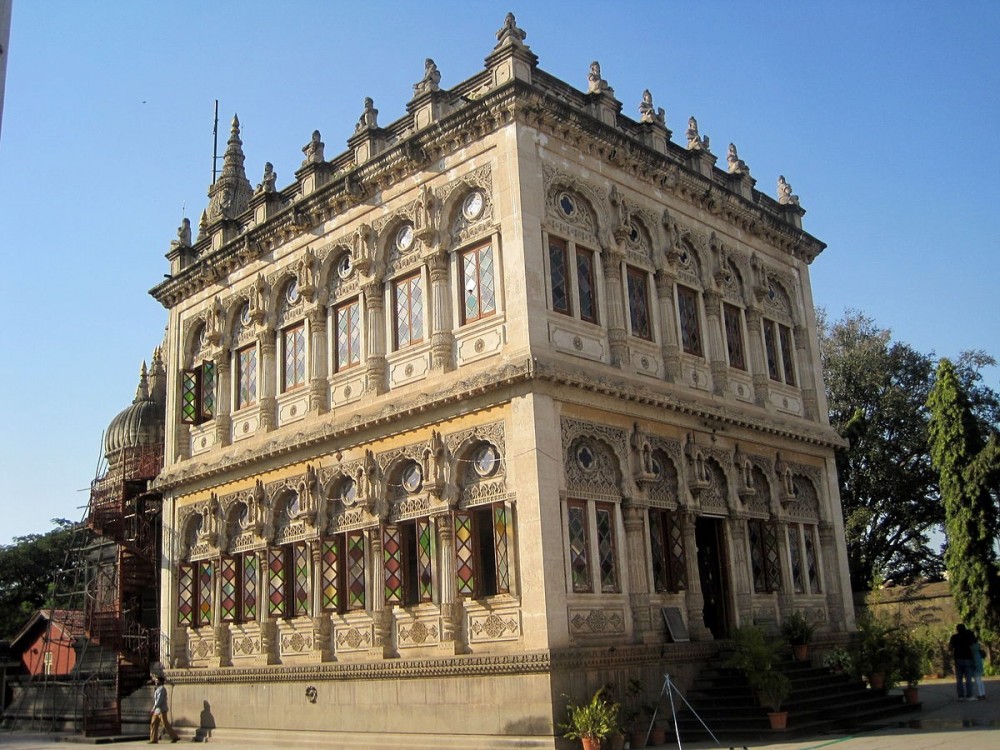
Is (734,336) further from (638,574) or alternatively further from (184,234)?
(184,234)

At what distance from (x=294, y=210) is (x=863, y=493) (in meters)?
22.6

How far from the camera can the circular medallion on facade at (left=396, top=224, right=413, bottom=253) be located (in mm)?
18859

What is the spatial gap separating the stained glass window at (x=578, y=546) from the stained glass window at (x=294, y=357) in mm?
7363

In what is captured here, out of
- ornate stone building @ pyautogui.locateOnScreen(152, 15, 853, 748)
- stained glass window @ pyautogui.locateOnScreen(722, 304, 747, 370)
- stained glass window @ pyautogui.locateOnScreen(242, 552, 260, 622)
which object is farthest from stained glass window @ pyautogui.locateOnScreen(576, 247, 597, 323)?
stained glass window @ pyautogui.locateOnScreen(242, 552, 260, 622)

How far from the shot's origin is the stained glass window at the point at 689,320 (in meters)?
19.8

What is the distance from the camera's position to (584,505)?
53.1 feet

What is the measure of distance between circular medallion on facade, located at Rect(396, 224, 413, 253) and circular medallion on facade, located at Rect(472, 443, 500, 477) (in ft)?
14.8

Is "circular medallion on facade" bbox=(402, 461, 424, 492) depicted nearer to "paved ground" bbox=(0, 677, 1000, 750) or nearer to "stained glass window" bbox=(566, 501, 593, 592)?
"stained glass window" bbox=(566, 501, 593, 592)

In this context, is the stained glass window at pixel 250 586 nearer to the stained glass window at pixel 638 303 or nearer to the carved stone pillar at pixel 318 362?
the carved stone pillar at pixel 318 362

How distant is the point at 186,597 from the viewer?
22.6 m

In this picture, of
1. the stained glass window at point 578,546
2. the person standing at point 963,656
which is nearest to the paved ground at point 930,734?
the person standing at point 963,656

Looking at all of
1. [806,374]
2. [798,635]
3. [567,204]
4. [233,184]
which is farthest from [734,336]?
[233,184]

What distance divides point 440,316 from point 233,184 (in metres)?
16.6

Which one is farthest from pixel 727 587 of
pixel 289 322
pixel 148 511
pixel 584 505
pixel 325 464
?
pixel 148 511
